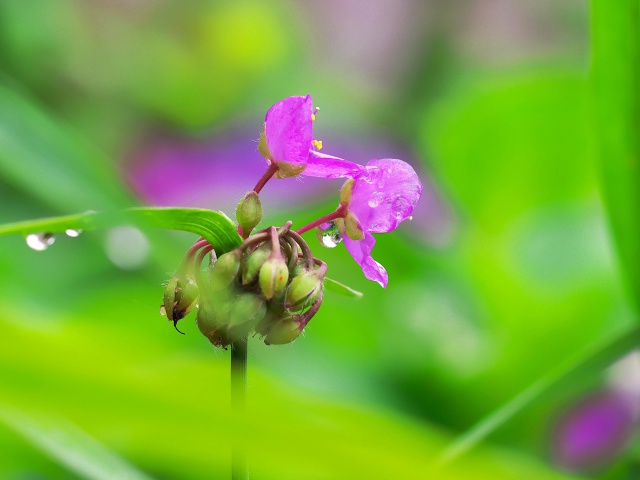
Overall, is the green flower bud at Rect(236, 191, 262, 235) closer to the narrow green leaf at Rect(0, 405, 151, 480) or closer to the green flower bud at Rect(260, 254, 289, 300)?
the green flower bud at Rect(260, 254, 289, 300)

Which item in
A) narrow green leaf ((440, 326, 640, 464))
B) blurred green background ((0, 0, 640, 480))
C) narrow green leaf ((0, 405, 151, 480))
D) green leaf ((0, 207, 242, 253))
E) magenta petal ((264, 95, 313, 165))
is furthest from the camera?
narrow green leaf ((440, 326, 640, 464))

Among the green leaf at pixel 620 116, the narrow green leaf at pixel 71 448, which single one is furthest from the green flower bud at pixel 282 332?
the green leaf at pixel 620 116

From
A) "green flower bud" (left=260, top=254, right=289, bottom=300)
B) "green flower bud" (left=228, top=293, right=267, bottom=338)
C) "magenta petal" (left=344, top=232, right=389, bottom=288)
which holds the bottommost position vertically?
"green flower bud" (left=228, top=293, right=267, bottom=338)

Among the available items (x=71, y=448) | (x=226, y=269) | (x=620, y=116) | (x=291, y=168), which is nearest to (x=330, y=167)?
(x=291, y=168)

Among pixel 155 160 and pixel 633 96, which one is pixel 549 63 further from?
pixel 633 96

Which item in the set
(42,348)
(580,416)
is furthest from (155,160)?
(42,348)

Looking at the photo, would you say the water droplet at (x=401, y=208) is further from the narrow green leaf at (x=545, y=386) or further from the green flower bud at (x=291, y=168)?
the narrow green leaf at (x=545, y=386)

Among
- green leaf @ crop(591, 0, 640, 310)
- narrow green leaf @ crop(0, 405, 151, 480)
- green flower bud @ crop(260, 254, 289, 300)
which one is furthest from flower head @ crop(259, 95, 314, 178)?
green leaf @ crop(591, 0, 640, 310)
